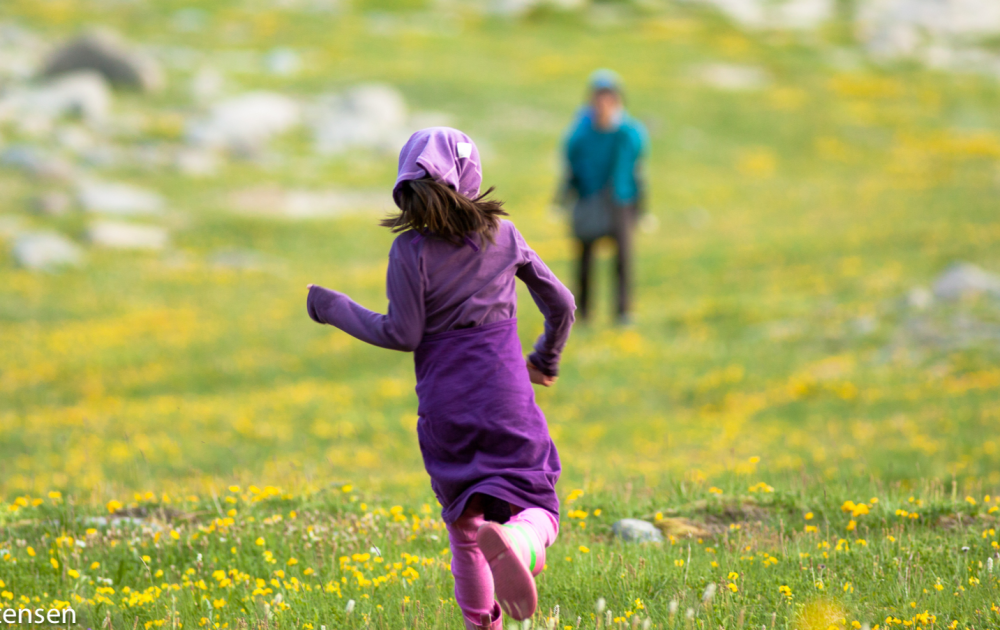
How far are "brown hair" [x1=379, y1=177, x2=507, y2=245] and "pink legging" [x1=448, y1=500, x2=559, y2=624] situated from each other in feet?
3.66

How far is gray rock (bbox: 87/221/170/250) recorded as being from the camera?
21486 millimetres

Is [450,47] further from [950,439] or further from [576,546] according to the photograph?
[576,546]

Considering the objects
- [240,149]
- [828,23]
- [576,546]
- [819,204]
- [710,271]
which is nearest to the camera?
[576,546]

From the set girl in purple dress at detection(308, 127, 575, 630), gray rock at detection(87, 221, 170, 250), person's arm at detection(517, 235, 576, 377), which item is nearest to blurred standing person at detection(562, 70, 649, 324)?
person's arm at detection(517, 235, 576, 377)

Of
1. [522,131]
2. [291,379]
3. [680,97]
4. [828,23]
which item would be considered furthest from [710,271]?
[828,23]

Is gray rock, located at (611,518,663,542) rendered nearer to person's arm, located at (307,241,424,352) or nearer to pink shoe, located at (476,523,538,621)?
pink shoe, located at (476,523,538,621)

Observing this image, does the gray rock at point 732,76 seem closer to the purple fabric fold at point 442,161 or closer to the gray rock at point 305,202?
the gray rock at point 305,202

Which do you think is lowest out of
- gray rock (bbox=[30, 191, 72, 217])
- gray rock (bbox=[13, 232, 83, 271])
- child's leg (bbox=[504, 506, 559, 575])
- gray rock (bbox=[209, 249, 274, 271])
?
gray rock (bbox=[209, 249, 274, 271])

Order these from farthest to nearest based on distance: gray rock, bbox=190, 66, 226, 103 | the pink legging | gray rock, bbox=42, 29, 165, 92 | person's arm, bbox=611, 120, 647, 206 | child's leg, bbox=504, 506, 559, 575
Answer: gray rock, bbox=190, 66, 226, 103
gray rock, bbox=42, 29, 165, 92
person's arm, bbox=611, 120, 647, 206
the pink legging
child's leg, bbox=504, 506, 559, 575

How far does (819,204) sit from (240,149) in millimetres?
19228

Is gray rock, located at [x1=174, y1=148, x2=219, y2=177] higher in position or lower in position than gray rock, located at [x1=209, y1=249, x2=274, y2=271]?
higher

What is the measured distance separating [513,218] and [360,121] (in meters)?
10.3

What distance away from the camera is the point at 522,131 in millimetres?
Answer: 36250

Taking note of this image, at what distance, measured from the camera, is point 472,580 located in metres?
3.75
